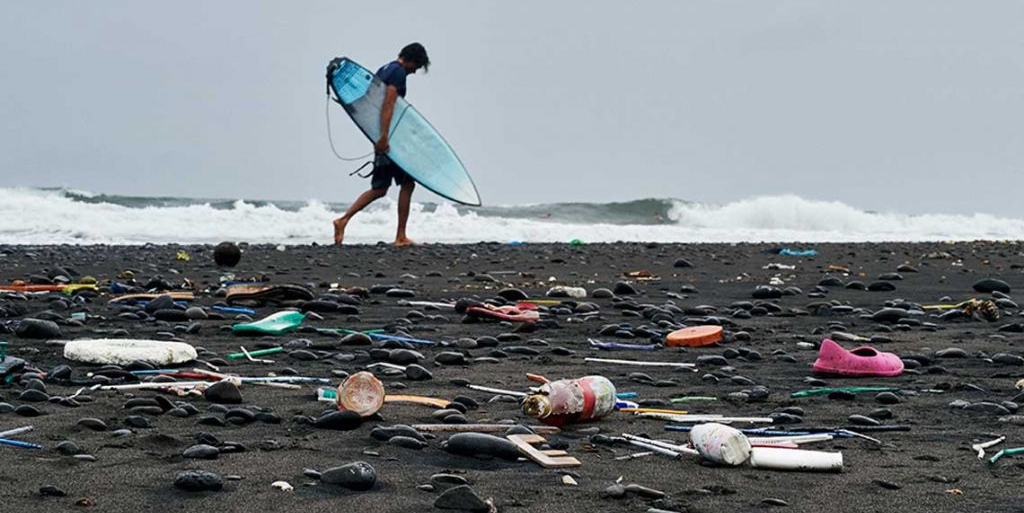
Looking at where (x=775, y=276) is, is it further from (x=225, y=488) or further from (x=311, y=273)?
(x=225, y=488)

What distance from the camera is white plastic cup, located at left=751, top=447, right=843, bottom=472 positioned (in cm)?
286

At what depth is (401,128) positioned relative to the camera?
1623cm

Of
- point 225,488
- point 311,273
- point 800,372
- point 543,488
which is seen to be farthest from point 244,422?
point 311,273

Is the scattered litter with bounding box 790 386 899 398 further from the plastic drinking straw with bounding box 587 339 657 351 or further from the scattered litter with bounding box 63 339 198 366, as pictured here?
the scattered litter with bounding box 63 339 198 366

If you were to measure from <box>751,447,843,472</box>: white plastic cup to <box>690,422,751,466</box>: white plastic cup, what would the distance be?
31 mm

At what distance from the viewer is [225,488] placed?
259 centimetres

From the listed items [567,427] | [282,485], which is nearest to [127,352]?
[567,427]

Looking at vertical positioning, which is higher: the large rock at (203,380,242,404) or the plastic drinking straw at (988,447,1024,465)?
the large rock at (203,380,242,404)

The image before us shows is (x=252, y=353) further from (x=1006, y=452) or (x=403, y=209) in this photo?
(x=403, y=209)

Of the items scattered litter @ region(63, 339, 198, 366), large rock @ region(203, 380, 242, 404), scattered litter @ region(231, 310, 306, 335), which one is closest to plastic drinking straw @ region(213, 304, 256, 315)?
scattered litter @ region(231, 310, 306, 335)

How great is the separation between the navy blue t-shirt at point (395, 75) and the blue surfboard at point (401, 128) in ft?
1.34

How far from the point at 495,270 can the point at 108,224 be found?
44.0 ft

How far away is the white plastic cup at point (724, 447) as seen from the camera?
9.46 ft

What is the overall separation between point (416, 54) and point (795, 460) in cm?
1246
